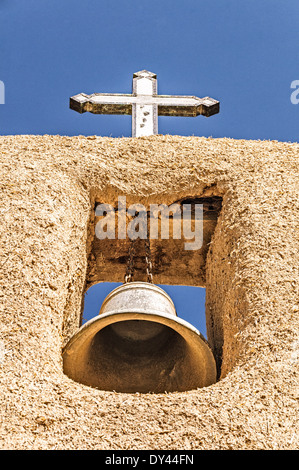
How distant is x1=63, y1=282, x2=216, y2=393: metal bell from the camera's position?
3537 millimetres

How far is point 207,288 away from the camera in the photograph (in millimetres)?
5012

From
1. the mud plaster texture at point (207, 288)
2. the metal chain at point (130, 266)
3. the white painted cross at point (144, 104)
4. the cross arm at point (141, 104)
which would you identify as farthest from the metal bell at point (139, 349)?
the cross arm at point (141, 104)

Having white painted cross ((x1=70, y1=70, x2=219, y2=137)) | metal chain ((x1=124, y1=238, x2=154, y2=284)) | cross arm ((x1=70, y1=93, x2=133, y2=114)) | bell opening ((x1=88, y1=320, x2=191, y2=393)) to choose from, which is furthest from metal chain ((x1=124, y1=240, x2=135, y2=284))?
cross arm ((x1=70, y1=93, x2=133, y2=114))

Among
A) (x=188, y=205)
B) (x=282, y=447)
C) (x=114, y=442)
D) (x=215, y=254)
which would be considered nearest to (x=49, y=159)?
(x=188, y=205)

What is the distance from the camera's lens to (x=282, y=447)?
9.05 ft

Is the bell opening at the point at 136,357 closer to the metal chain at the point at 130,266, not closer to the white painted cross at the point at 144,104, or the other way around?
the metal chain at the point at 130,266

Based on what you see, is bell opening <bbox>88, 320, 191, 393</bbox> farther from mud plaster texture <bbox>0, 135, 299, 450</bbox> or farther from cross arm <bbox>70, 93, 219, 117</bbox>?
cross arm <bbox>70, 93, 219, 117</bbox>

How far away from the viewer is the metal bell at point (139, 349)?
3537mm

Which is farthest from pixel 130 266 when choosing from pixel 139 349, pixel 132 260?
pixel 139 349

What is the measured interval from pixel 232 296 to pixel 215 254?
87 cm

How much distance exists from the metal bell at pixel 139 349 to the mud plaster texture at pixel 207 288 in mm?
187

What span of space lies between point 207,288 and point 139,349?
1.14m

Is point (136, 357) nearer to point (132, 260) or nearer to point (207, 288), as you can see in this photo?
point (132, 260)

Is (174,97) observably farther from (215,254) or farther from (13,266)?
(13,266)
